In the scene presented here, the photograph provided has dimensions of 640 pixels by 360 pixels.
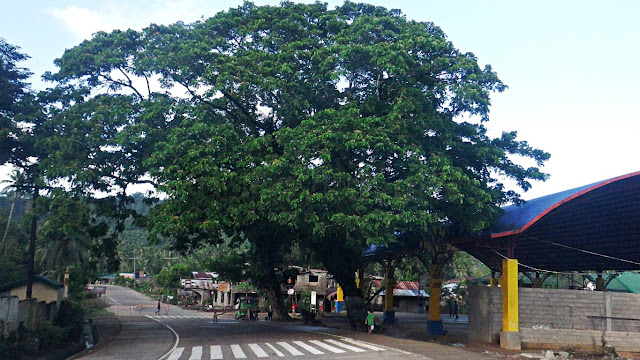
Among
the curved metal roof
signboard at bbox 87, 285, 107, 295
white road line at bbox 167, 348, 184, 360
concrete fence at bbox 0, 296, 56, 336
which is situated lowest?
signboard at bbox 87, 285, 107, 295

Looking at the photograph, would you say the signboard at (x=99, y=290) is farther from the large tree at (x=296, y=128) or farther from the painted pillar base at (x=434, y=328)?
the painted pillar base at (x=434, y=328)

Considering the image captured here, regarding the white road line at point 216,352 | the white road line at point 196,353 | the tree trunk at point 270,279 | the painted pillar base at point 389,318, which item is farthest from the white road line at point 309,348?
the painted pillar base at point 389,318

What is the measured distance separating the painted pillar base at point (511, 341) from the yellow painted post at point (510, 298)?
16cm

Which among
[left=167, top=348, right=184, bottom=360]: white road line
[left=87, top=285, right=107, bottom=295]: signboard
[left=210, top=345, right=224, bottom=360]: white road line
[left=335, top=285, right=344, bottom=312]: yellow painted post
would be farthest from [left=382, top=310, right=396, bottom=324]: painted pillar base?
[left=87, top=285, right=107, bottom=295]: signboard

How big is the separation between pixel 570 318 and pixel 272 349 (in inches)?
498

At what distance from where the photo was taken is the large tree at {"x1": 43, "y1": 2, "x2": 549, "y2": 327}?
2072 centimetres

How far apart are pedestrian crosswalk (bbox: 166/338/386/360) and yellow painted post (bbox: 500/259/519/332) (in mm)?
5504

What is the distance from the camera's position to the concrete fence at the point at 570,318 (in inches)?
837

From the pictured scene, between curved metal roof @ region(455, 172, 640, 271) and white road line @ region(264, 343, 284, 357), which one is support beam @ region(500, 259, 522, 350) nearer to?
curved metal roof @ region(455, 172, 640, 271)

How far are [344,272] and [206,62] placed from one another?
13.7 meters

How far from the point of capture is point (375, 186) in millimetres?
21078

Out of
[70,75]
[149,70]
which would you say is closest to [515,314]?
[149,70]

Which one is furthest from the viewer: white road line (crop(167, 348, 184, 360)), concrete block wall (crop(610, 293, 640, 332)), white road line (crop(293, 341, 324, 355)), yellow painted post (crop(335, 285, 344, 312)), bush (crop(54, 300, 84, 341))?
yellow painted post (crop(335, 285, 344, 312))

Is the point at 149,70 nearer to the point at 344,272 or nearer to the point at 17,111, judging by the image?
the point at 17,111
